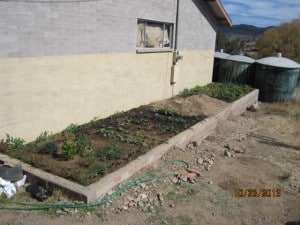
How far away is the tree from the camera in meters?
23.8

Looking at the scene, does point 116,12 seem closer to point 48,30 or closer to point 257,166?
point 48,30

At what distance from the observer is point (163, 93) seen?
11.5 meters

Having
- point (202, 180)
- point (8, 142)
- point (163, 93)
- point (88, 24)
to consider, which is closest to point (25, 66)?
point (8, 142)

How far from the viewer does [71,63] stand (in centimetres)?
719

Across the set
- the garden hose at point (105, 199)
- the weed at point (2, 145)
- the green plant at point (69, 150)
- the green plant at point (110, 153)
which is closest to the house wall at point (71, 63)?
the weed at point (2, 145)

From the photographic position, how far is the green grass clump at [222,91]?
12.8 metres

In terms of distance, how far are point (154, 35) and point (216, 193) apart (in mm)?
6369

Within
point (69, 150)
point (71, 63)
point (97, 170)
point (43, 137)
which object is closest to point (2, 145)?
point (43, 137)

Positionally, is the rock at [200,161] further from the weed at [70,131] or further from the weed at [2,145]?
the weed at [2,145]

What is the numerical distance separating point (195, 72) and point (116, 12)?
6.21 metres

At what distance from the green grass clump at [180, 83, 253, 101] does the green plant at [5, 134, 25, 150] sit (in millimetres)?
7325

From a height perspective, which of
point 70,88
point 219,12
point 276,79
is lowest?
point 276,79
